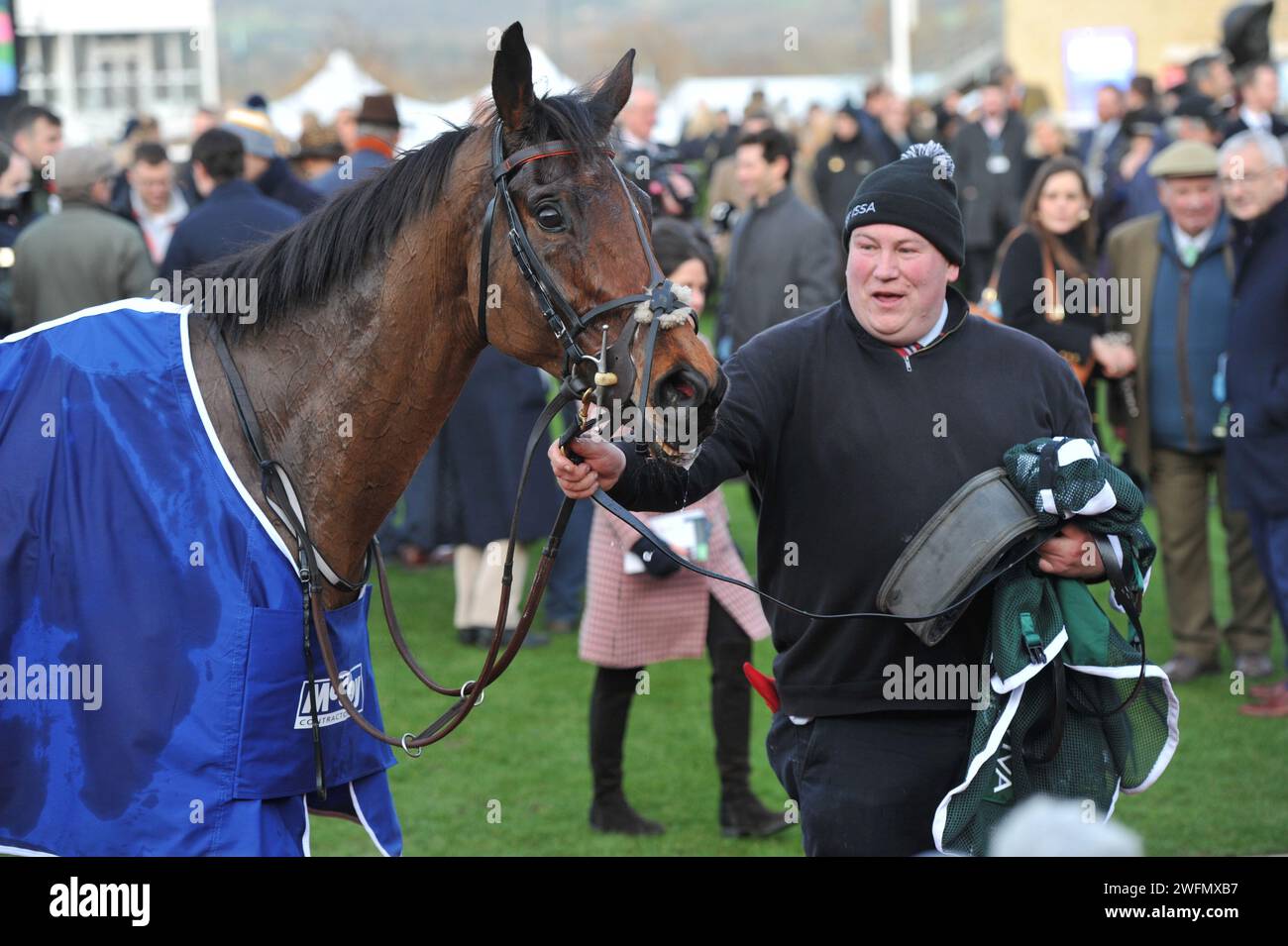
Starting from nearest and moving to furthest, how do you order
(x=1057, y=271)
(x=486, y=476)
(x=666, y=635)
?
(x=666, y=635) < (x=1057, y=271) < (x=486, y=476)

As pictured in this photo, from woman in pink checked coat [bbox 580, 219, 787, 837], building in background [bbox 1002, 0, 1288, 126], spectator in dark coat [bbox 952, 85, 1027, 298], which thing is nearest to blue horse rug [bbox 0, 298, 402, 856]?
woman in pink checked coat [bbox 580, 219, 787, 837]

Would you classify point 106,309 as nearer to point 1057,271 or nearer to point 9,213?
point 1057,271

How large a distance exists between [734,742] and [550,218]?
9.07 feet

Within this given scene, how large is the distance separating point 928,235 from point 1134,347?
3.95 metres

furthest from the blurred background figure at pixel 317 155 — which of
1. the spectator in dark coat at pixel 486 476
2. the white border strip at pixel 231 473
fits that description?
the white border strip at pixel 231 473

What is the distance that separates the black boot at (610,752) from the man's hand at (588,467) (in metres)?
2.20

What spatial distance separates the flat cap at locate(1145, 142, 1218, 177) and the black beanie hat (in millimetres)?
3704

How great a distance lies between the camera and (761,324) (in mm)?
7371

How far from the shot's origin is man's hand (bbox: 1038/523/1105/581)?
2.81m

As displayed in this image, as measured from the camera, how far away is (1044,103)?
63.9 ft

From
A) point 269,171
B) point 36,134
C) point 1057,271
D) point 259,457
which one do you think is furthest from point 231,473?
point 36,134

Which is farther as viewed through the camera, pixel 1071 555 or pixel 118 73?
pixel 118 73

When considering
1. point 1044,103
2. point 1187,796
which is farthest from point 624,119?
point 1044,103

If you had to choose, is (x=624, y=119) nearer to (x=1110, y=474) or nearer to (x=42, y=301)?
(x=42, y=301)
